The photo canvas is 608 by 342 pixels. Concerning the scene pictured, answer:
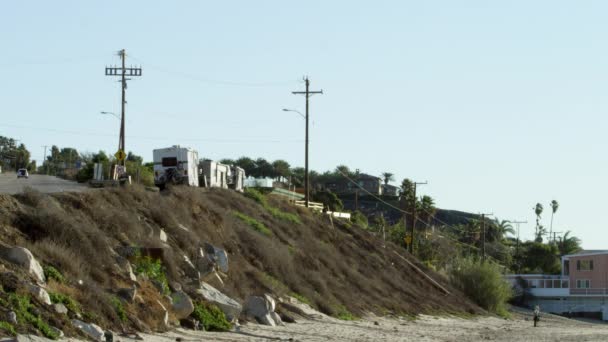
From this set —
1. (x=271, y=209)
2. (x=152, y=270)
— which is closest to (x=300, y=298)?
(x=152, y=270)

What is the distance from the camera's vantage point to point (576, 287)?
11462 centimetres

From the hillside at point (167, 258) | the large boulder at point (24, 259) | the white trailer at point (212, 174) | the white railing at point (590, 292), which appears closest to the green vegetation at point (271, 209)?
the hillside at point (167, 258)

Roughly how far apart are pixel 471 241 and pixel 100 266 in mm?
123242

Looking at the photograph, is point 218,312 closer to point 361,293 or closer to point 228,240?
point 228,240

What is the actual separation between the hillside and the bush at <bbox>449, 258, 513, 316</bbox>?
35.4 ft

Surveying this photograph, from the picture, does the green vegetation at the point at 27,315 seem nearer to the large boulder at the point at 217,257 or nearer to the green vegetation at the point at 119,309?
the green vegetation at the point at 119,309

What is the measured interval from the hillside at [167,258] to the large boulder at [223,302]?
323 mm

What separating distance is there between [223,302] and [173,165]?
2675 cm

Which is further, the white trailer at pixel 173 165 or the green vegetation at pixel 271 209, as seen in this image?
the green vegetation at pixel 271 209

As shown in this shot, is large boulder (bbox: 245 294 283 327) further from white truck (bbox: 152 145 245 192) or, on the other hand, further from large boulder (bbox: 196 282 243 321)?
white truck (bbox: 152 145 245 192)

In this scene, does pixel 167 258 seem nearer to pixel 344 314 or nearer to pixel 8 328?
A: pixel 8 328

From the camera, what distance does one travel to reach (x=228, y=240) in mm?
46094

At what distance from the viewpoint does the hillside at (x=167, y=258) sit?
84.1 ft

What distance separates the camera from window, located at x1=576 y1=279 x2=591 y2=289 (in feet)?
375
